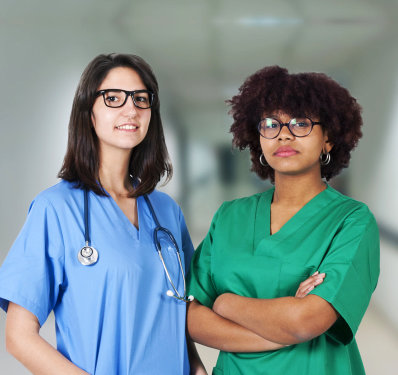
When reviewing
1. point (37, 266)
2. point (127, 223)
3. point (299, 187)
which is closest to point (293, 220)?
point (299, 187)

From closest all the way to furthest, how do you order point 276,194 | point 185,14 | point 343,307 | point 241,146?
point 343,307, point 276,194, point 241,146, point 185,14

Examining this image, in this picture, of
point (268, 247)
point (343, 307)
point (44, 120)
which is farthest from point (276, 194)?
point (44, 120)

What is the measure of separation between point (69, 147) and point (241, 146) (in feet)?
1.78

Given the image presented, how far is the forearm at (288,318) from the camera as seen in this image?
1.28 metres

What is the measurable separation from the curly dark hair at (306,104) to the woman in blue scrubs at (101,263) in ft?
0.93

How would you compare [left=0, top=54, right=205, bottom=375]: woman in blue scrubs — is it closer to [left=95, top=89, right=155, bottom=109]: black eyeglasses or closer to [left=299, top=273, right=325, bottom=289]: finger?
[left=95, top=89, right=155, bottom=109]: black eyeglasses

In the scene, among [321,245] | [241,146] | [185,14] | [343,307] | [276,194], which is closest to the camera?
[343,307]

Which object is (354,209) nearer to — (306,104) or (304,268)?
(304,268)

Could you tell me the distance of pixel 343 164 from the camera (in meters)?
1.64

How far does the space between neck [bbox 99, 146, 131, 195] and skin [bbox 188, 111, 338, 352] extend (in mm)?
385

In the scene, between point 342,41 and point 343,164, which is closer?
point 343,164

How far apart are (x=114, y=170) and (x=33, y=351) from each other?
1.69 feet

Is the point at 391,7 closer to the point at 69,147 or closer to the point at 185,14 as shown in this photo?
the point at 185,14

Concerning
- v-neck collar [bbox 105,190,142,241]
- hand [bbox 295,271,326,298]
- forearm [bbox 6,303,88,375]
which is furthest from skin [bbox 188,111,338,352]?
forearm [bbox 6,303,88,375]
